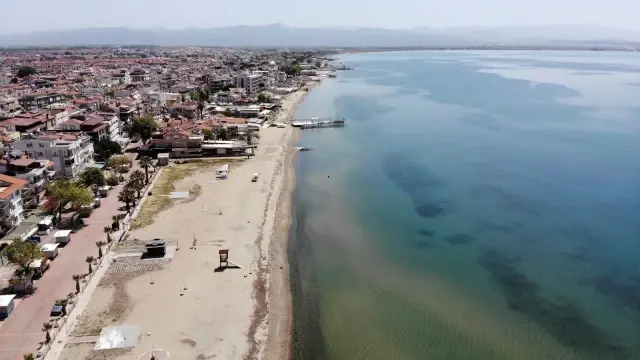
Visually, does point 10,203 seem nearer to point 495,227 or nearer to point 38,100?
point 495,227

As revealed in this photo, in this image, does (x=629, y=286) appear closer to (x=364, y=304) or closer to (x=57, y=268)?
(x=364, y=304)

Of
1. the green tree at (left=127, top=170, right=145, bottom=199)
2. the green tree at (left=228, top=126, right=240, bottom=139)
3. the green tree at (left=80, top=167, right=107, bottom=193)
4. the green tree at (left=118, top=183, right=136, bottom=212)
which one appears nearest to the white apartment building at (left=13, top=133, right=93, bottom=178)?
the green tree at (left=80, top=167, right=107, bottom=193)

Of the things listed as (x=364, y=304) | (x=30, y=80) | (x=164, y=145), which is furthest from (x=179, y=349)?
(x=30, y=80)

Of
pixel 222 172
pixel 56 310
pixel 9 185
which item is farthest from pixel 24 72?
pixel 56 310

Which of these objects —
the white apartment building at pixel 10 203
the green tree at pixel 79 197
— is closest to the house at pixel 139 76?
the green tree at pixel 79 197

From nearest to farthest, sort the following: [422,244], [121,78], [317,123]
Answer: [422,244] < [317,123] < [121,78]
